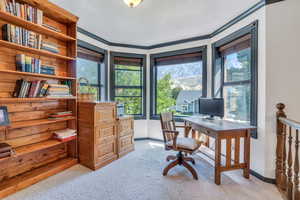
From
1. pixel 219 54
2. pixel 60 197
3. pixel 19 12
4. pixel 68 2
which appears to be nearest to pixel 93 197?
pixel 60 197

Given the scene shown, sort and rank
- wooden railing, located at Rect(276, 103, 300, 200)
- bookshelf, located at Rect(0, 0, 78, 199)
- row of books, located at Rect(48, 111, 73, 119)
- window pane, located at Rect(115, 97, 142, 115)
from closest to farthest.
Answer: wooden railing, located at Rect(276, 103, 300, 200) < bookshelf, located at Rect(0, 0, 78, 199) < row of books, located at Rect(48, 111, 73, 119) < window pane, located at Rect(115, 97, 142, 115)

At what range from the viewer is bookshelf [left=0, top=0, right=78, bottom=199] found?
190 centimetres

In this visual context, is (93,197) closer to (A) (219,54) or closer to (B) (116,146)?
(B) (116,146)

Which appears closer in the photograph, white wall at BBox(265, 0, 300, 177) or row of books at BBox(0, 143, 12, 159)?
row of books at BBox(0, 143, 12, 159)

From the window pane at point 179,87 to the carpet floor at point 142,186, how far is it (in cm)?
154

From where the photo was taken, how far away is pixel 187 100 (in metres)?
3.68

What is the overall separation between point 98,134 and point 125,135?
2.38 feet

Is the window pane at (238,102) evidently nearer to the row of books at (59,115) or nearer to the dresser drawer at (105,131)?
the dresser drawer at (105,131)

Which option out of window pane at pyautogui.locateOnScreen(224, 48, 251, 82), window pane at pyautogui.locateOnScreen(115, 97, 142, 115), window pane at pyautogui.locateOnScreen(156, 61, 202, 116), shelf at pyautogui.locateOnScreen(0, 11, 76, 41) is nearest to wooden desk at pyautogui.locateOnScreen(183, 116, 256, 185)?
window pane at pyautogui.locateOnScreen(224, 48, 251, 82)

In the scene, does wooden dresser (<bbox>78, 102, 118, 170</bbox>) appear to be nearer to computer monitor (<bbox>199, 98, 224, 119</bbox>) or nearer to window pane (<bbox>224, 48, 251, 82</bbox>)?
computer monitor (<bbox>199, 98, 224, 119</bbox>)

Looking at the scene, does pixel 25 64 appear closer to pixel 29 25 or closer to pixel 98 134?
pixel 29 25

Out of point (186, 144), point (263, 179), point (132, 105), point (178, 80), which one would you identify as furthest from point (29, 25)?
point (263, 179)

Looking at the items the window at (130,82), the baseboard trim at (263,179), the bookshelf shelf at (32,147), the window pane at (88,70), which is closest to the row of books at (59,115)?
the bookshelf shelf at (32,147)

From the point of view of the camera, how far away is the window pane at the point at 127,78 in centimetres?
386
